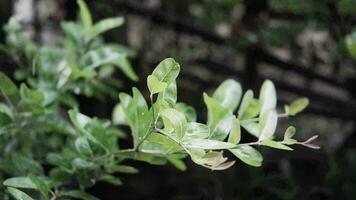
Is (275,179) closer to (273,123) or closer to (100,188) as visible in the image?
(100,188)

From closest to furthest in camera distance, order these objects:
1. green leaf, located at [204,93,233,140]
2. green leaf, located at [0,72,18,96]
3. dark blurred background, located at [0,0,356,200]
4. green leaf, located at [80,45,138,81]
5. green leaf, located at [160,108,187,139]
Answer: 1. green leaf, located at [160,108,187,139]
2. green leaf, located at [204,93,233,140]
3. green leaf, located at [0,72,18,96]
4. green leaf, located at [80,45,138,81]
5. dark blurred background, located at [0,0,356,200]

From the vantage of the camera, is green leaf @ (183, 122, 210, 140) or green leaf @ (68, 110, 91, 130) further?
green leaf @ (68, 110, 91, 130)

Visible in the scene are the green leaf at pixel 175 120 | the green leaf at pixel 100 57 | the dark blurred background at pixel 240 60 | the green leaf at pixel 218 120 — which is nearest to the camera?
the green leaf at pixel 175 120

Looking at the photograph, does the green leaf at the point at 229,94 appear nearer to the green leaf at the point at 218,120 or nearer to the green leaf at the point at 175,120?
the green leaf at the point at 218,120

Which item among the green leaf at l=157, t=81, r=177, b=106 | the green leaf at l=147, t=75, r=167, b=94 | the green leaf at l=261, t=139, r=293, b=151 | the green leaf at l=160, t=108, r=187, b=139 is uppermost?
the green leaf at l=147, t=75, r=167, b=94

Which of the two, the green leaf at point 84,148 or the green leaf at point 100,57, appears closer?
the green leaf at point 84,148

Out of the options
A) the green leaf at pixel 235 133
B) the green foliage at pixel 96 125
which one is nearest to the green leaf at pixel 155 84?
the green foliage at pixel 96 125

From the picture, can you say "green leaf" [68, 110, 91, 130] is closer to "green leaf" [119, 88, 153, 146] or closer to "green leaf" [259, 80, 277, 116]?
"green leaf" [119, 88, 153, 146]

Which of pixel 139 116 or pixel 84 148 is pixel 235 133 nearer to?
pixel 139 116

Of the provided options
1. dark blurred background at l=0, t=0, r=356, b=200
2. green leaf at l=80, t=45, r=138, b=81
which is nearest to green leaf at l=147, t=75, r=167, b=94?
green leaf at l=80, t=45, r=138, b=81
